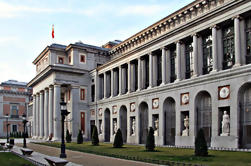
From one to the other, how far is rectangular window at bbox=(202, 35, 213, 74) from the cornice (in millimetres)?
3101

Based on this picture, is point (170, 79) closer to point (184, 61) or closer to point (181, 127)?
point (184, 61)

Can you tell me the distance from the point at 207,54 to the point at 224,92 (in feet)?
20.1

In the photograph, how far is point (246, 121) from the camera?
29.3 meters

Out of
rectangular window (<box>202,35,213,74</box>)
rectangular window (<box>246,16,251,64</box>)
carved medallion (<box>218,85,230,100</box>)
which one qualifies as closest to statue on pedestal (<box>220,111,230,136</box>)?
carved medallion (<box>218,85,230,100</box>)

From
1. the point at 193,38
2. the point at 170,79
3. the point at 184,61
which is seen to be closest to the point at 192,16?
the point at 193,38

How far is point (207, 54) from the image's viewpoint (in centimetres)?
3544

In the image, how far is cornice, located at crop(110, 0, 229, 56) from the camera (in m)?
34.6

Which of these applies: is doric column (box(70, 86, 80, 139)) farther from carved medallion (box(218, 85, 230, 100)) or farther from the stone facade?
the stone facade

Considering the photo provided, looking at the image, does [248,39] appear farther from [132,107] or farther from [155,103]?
[132,107]

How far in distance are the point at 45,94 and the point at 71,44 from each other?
12.0 meters

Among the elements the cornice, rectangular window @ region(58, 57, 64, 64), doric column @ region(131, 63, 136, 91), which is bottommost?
doric column @ region(131, 63, 136, 91)

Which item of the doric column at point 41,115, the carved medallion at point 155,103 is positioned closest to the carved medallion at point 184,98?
the carved medallion at point 155,103

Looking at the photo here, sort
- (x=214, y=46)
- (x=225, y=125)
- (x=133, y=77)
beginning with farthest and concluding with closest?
(x=133, y=77) → (x=214, y=46) → (x=225, y=125)

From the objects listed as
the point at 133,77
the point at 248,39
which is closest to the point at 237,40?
the point at 248,39
